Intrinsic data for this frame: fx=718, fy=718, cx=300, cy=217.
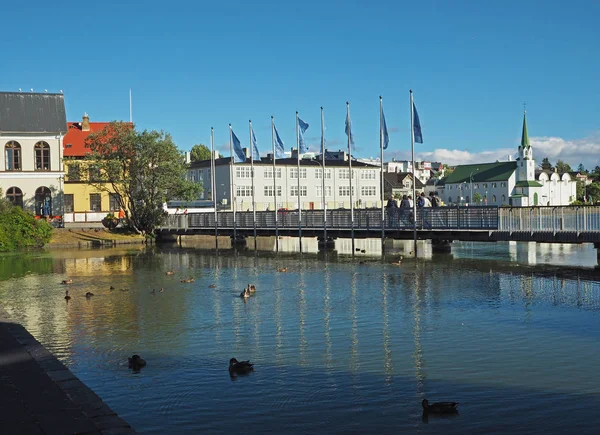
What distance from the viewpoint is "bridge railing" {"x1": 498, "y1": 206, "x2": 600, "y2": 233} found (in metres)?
37.4

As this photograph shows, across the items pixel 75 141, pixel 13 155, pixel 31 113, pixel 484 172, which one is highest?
pixel 31 113

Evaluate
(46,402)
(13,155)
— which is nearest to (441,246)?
(46,402)

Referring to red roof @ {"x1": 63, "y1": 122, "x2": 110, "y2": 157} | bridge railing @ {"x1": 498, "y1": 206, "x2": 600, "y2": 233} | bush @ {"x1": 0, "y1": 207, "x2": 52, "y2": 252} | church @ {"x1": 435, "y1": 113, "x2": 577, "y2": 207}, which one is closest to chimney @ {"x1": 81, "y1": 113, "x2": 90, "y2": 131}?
red roof @ {"x1": 63, "y1": 122, "x2": 110, "y2": 157}

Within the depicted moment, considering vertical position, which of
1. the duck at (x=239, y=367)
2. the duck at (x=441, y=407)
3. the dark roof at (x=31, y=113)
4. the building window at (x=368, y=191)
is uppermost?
the dark roof at (x=31, y=113)

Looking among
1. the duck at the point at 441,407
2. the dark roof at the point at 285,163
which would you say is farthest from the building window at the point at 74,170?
the duck at the point at 441,407

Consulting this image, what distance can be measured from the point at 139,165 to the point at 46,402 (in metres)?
56.8

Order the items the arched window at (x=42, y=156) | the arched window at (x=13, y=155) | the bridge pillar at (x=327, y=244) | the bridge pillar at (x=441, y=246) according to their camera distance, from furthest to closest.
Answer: the arched window at (x=42, y=156), the arched window at (x=13, y=155), the bridge pillar at (x=327, y=244), the bridge pillar at (x=441, y=246)

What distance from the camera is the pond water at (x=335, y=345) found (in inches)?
508

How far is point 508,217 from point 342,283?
13.9 meters

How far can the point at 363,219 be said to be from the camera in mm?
53125

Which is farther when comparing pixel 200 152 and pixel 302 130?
pixel 200 152

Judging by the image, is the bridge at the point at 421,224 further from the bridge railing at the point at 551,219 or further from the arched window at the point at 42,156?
the arched window at the point at 42,156

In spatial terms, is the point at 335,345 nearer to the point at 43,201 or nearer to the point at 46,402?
the point at 46,402

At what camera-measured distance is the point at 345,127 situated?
5322 centimetres
